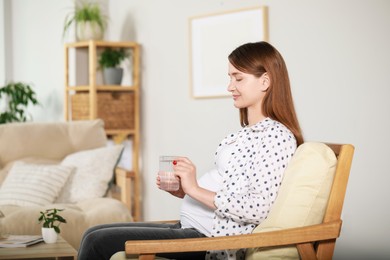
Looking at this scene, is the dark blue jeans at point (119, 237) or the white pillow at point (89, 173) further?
the white pillow at point (89, 173)

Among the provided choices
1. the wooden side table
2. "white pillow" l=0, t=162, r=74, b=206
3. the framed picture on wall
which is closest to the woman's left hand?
the wooden side table

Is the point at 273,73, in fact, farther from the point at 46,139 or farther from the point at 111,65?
the point at 111,65

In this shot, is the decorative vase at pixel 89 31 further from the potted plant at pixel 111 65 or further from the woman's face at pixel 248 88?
the woman's face at pixel 248 88

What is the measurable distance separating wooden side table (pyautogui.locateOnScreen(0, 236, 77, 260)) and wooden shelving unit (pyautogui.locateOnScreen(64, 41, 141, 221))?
2.74m

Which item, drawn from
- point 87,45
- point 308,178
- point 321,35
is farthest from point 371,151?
point 87,45

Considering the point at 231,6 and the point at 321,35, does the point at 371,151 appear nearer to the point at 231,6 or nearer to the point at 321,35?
the point at 321,35

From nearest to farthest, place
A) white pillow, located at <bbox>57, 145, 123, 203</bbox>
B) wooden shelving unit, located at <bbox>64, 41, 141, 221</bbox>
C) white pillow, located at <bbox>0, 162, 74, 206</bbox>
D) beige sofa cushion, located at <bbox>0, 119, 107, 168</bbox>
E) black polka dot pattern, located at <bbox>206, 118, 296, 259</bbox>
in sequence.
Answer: black polka dot pattern, located at <bbox>206, 118, 296, 259</bbox> → white pillow, located at <bbox>0, 162, 74, 206</bbox> → white pillow, located at <bbox>57, 145, 123, 203</bbox> → beige sofa cushion, located at <bbox>0, 119, 107, 168</bbox> → wooden shelving unit, located at <bbox>64, 41, 141, 221</bbox>

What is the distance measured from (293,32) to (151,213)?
2076 mm

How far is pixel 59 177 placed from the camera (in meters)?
4.04

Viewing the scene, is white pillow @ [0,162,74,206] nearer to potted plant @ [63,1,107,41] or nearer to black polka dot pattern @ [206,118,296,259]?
potted plant @ [63,1,107,41]

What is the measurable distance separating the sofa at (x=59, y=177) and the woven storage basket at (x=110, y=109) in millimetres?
1140

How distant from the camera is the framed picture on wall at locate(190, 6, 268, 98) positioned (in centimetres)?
473

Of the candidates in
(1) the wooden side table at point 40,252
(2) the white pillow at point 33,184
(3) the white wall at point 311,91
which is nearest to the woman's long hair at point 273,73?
(1) the wooden side table at point 40,252

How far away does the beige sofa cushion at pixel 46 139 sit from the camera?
428 centimetres
